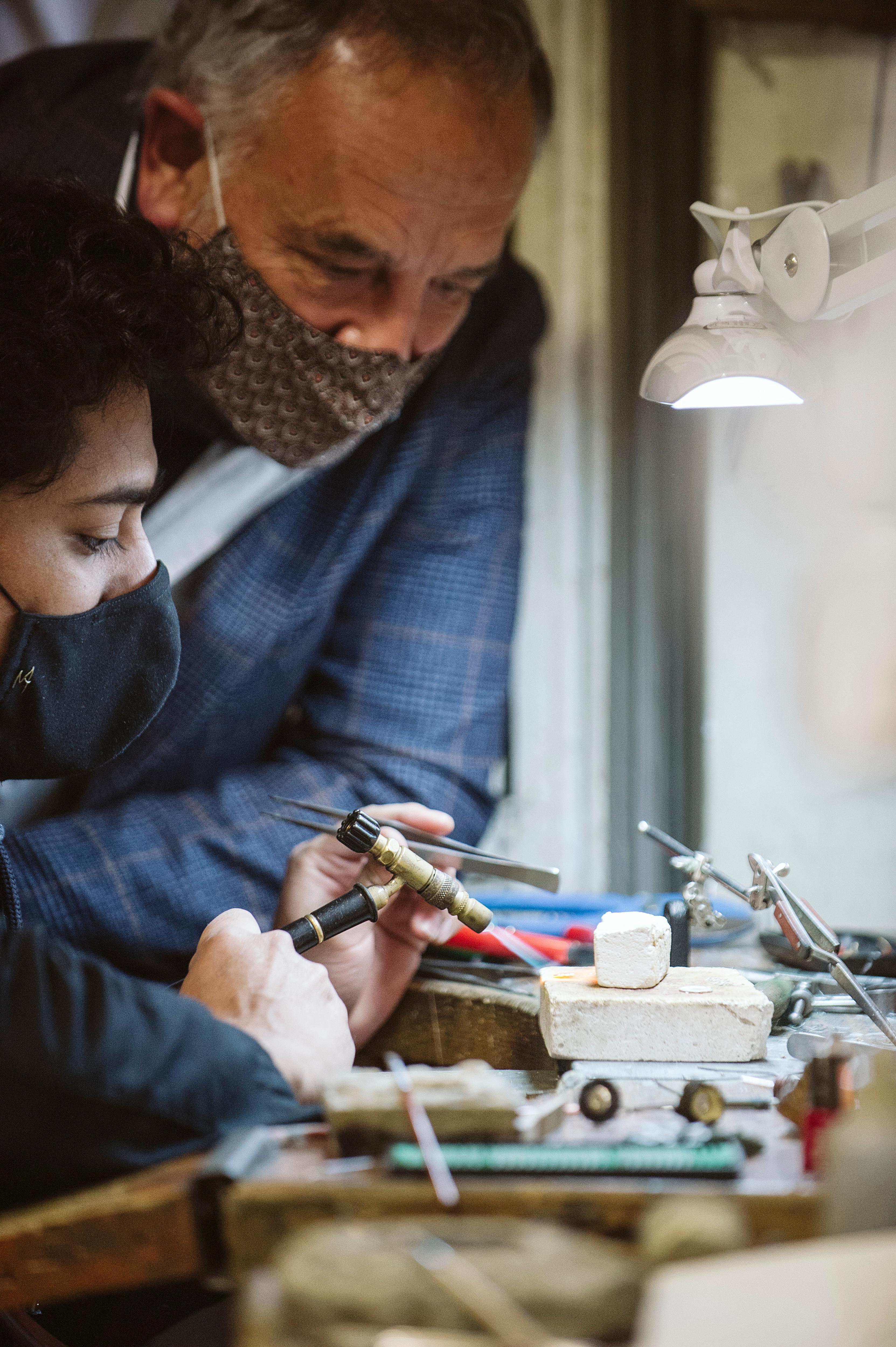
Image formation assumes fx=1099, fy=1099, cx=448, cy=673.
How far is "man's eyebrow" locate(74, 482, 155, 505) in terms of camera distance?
3.48ft

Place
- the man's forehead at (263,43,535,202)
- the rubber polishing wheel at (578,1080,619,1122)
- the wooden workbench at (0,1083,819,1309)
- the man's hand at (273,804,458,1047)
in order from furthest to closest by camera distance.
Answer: the man's forehead at (263,43,535,202) → the man's hand at (273,804,458,1047) → the rubber polishing wheel at (578,1080,619,1122) → the wooden workbench at (0,1083,819,1309)

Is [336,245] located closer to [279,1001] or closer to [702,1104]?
[279,1001]

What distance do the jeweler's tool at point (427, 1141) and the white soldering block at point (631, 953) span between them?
0.99ft

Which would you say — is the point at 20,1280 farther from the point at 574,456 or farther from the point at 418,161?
the point at 574,456

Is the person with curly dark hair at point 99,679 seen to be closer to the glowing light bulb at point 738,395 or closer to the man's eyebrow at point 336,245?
the man's eyebrow at point 336,245

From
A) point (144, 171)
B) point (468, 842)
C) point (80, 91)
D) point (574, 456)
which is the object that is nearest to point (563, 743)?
point (468, 842)

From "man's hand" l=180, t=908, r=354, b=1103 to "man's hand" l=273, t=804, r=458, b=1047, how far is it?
226mm

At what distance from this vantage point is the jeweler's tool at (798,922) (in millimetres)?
980

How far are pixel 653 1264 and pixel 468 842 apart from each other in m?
1.24

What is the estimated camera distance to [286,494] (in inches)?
66.5

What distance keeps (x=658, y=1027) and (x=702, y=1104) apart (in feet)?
0.52

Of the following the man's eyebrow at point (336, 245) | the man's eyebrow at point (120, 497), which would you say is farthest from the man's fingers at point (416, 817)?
the man's eyebrow at point (336, 245)

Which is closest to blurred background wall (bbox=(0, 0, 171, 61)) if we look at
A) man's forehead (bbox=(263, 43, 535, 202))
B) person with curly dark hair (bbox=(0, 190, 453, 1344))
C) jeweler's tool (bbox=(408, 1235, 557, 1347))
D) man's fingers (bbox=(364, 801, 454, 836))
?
man's forehead (bbox=(263, 43, 535, 202))

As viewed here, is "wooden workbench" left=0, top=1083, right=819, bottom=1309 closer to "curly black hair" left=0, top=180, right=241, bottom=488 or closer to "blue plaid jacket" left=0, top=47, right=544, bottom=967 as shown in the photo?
"curly black hair" left=0, top=180, right=241, bottom=488
